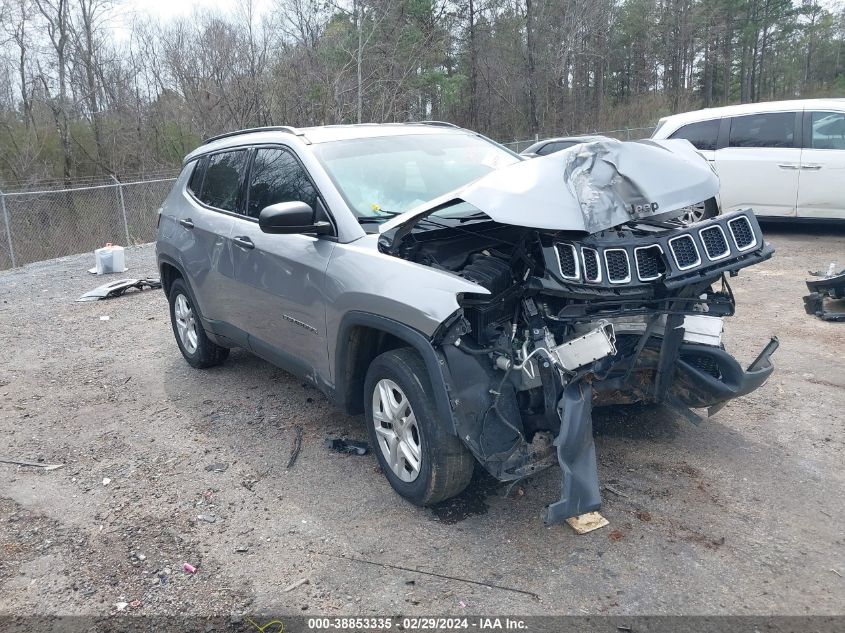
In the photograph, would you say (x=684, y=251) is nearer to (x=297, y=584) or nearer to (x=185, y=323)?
(x=297, y=584)

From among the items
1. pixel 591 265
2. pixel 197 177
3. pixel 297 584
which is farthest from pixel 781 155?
pixel 297 584

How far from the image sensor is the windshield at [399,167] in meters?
4.08

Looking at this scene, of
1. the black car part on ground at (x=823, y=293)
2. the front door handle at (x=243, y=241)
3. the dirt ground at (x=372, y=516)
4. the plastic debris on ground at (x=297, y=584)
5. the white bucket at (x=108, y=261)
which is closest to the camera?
the dirt ground at (x=372, y=516)

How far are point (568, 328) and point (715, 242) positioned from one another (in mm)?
791

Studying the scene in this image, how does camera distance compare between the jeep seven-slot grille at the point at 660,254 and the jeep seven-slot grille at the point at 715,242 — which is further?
the jeep seven-slot grille at the point at 715,242

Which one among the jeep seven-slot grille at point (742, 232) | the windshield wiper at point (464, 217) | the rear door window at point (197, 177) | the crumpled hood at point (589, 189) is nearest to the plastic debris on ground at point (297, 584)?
the crumpled hood at point (589, 189)

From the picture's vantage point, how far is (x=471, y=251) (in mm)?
3473

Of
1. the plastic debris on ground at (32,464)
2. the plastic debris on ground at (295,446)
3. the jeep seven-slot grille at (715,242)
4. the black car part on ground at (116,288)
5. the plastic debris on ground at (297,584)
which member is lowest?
the plastic debris on ground at (32,464)

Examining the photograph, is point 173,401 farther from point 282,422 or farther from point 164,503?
point 164,503

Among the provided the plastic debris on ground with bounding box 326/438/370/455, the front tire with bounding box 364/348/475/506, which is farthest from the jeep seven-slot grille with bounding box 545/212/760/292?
the plastic debris on ground with bounding box 326/438/370/455

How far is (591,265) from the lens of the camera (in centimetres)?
306

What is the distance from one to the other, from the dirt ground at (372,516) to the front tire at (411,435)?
186 millimetres

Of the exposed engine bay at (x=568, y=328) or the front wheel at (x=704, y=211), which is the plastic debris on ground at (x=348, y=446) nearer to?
the exposed engine bay at (x=568, y=328)

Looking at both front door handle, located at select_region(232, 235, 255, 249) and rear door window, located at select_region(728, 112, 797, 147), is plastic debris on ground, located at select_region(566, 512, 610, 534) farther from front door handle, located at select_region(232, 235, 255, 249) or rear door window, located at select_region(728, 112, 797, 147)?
rear door window, located at select_region(728, 112, 797, 147)
